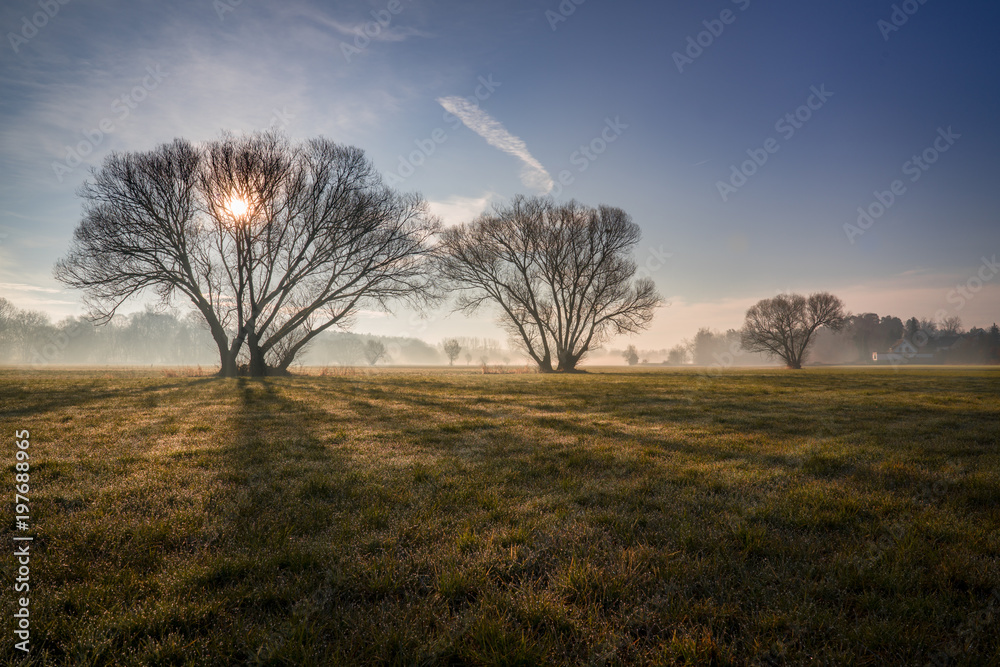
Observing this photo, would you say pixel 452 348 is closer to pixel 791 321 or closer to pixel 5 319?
pixel 791 321

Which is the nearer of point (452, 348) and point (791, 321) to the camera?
point (791, 321)

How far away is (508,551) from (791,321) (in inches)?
2700

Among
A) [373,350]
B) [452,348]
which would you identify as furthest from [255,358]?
[373,350]

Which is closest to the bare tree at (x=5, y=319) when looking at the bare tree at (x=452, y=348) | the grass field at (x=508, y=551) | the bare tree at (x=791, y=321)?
the bare tree at (x=452, y=348)

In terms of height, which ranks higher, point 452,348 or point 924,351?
point 452,348

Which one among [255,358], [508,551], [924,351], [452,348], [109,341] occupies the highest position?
[109,341]

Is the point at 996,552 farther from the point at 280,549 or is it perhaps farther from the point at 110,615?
the point at 110,615

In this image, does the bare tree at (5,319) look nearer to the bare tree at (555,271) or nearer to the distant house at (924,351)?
the bare tree at (555,271)

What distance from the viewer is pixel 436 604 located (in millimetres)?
2734

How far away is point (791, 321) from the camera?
58.0 metres

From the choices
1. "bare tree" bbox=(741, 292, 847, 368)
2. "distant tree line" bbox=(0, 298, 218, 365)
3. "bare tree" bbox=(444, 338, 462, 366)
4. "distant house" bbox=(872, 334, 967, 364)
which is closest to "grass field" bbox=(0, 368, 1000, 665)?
"bare tree" bbox=(741, 292, 847, 368)

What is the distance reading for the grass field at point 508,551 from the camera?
2.36m

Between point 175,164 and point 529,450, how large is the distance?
86.0 feet

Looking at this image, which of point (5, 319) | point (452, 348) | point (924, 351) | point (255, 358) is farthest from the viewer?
point (924, 351)
